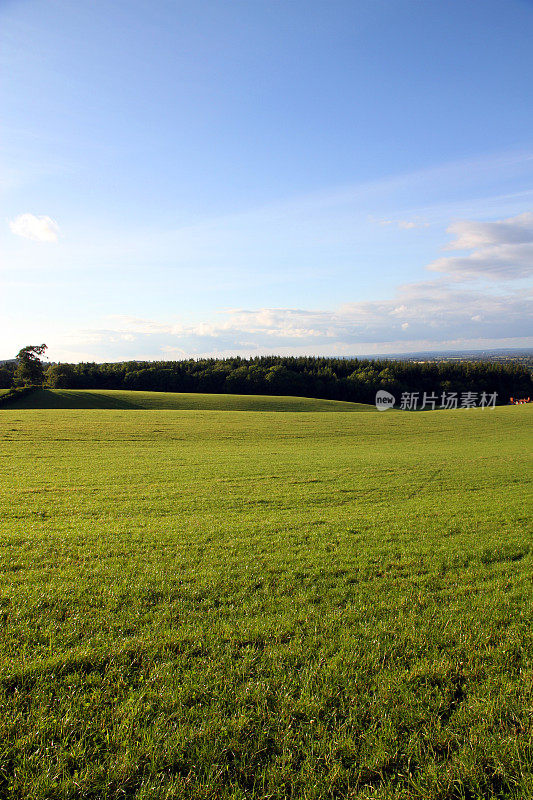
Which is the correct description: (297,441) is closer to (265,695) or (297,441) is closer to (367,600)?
(367,600)

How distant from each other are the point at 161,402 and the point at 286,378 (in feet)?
170

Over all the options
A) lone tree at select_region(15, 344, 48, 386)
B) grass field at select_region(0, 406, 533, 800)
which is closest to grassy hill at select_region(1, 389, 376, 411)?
lone tree at select_region(15, 344, 48, 386)

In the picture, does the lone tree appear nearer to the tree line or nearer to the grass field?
the tree line

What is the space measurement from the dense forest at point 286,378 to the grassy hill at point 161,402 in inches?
1416

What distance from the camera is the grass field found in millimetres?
4035

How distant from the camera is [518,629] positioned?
6625 mm

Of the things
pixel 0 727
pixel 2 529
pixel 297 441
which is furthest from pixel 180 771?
pixel 297 441

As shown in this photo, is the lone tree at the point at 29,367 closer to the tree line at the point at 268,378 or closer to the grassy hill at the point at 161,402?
the tree line at the point at 268,378

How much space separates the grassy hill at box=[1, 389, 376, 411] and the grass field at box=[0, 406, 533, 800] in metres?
48.5

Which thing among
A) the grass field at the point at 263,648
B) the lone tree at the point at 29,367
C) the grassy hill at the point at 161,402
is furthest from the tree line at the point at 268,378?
the grass field at the point at 263,648

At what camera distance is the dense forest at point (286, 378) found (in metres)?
109

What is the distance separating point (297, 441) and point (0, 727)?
34.0 metres

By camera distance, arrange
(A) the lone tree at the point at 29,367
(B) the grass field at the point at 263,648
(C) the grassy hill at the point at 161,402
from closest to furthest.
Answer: (B) the grass field at the point at 263,648
(C) the grassy hill at the point at 161,402
(A) the lone tree at the point at 29,367

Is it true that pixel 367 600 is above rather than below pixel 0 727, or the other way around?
below
